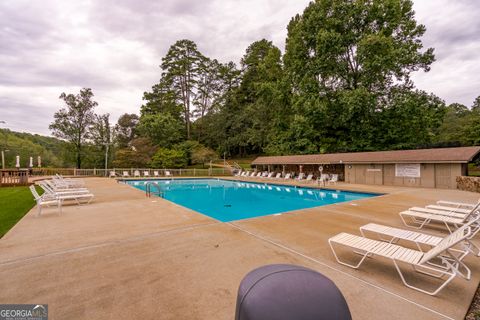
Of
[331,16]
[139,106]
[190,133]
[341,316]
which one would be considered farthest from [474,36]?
[139,106]

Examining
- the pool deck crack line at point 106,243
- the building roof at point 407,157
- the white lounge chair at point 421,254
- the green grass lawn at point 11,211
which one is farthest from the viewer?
the building roof at point 407,157

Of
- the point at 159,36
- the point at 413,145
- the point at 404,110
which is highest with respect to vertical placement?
the point at 159,36

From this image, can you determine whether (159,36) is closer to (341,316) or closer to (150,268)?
(150,268)

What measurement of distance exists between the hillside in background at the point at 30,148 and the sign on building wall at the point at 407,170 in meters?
35.3

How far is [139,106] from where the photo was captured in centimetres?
3912

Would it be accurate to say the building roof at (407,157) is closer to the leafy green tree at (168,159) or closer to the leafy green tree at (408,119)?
the leafy green tree at (408,119)

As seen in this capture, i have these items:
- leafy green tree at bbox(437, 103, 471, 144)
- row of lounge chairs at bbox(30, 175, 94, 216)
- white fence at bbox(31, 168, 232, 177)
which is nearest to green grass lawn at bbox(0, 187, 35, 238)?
row of lounge chairs at bbox(30, 175, 94, 216)

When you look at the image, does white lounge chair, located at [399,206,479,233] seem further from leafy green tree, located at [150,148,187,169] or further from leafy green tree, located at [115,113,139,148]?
leafy green tree, located at [115,113,139,148]

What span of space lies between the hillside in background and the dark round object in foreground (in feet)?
117

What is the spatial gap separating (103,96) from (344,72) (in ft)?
94.8

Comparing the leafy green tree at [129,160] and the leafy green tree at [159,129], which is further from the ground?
the leafy green tree at [159,129]

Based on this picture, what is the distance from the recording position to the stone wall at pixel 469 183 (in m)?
10.8

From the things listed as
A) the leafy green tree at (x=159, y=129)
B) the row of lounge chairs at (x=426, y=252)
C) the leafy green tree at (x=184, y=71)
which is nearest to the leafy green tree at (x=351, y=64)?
the leafy green tree at (x=159, y=129)

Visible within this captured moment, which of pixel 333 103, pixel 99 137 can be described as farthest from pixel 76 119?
pixel 333 103
